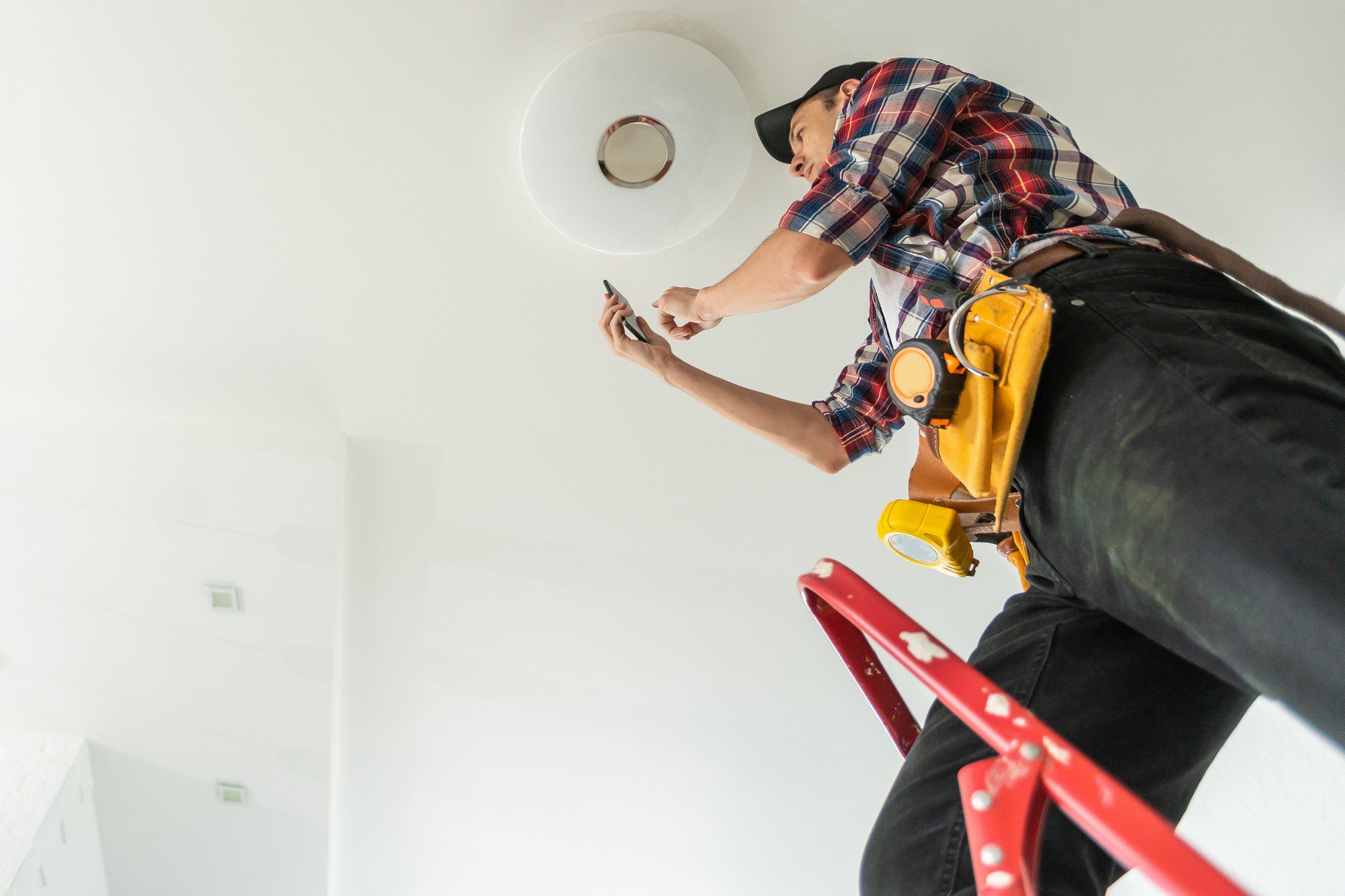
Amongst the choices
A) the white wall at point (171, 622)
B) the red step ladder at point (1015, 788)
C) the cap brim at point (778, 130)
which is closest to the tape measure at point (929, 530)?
the red step ladder at point (1015, 788)

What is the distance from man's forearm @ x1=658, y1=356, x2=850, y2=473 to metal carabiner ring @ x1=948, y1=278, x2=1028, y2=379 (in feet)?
1.35

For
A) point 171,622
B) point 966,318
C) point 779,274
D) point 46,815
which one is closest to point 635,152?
point 779,274

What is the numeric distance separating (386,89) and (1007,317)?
0.96 meters

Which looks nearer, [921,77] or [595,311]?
[921,77]

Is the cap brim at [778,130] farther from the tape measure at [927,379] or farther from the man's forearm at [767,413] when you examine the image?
the tape measure at [927,379]

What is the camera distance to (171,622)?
1688 mm

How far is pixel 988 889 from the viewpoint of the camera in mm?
625

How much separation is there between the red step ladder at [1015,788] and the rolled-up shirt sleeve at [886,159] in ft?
1.26

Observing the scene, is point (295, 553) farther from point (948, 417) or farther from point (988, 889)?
point (988, 889)

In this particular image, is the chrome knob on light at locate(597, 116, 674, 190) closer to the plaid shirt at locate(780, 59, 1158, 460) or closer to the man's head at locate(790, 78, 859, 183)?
the man's head at locate(790, 78, 859, 183)

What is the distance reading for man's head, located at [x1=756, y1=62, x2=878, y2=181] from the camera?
1.23m

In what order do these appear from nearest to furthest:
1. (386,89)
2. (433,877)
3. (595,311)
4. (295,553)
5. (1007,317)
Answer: (1007,317) → (386,89) → (595,311) → (295,553) → (433,877)

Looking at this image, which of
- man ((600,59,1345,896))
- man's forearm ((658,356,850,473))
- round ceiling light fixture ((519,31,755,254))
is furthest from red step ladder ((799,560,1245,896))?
round ceiling light fixture ((519,31,755,254))

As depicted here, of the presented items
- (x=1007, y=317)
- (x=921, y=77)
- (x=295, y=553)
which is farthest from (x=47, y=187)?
(x=1007, y=317)
